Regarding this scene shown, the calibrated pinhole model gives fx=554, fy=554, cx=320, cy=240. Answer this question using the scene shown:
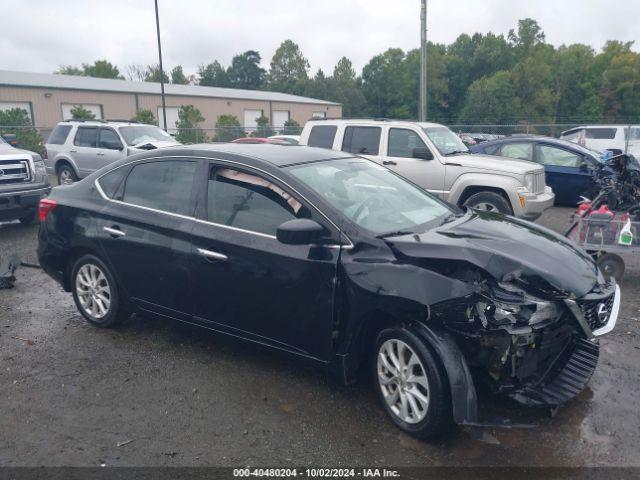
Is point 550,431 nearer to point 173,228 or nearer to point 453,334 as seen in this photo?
point 453,334

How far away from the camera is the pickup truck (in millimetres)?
9102

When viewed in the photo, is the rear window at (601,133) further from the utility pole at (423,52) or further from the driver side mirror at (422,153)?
the driver side mirror at (422,153)

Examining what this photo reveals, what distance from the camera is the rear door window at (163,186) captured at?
4.47 m

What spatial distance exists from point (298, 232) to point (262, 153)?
1148mm

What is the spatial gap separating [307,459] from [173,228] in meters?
2.09

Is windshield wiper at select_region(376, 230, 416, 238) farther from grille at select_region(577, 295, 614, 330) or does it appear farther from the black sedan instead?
grille at select_region(577, 295, 614, 330)

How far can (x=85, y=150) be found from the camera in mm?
14008

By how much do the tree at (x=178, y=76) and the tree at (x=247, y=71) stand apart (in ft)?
25.3

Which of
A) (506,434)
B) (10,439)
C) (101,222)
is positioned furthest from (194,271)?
(506,434)

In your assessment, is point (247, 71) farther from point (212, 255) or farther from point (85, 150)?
point (212, 255)

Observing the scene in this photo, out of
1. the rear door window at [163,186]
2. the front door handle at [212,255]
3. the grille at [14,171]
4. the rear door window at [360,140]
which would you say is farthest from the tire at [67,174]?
the front door handle at [212,255]

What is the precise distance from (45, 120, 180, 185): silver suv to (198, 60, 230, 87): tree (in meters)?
80.6

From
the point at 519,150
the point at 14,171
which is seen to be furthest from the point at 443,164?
the point at 14,171

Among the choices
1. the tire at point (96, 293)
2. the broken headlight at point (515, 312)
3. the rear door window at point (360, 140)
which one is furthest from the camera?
the rear door window at point (360, 140)
